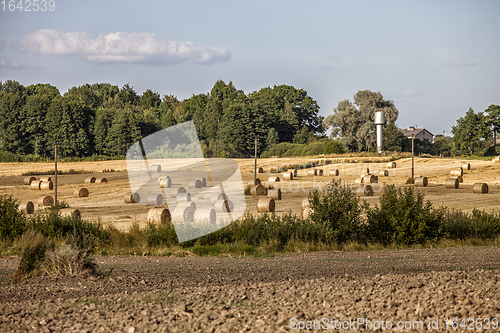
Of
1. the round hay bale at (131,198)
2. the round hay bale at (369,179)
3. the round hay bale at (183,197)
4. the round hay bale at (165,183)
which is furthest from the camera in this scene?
the round hay bale at (369,179)

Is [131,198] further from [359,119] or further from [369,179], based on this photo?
[359,119]

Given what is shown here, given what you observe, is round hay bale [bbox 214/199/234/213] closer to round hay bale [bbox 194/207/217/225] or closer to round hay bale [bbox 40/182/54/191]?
round hay bale [bbox 194/207/217/225]

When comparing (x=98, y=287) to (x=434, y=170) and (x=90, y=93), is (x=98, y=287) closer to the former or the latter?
(x=434, y=170)

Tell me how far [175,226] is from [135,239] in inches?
52.4

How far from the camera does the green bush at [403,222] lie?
1475cm

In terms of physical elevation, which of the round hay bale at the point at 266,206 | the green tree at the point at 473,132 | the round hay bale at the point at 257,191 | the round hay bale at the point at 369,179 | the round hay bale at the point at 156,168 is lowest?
the round hay bale at the point at 266,206

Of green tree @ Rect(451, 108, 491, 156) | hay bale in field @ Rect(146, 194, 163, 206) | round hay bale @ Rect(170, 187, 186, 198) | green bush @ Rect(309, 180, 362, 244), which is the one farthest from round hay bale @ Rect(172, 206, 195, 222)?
green tree @ Rect(451, 108, 491, 156)

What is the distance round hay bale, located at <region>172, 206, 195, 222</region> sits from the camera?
57.3ft

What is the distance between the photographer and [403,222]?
14.9 m

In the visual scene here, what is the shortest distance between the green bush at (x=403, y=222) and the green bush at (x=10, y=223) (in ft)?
37.7

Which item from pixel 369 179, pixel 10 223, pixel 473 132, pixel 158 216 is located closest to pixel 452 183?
pixel 369 179

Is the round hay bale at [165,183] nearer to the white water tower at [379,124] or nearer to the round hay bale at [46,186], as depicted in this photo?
the round hay bale at [46,186]

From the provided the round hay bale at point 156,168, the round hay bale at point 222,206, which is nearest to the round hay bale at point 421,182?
the round hay bale at point 222,206

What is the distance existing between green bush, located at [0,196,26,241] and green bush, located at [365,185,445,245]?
452 inches
